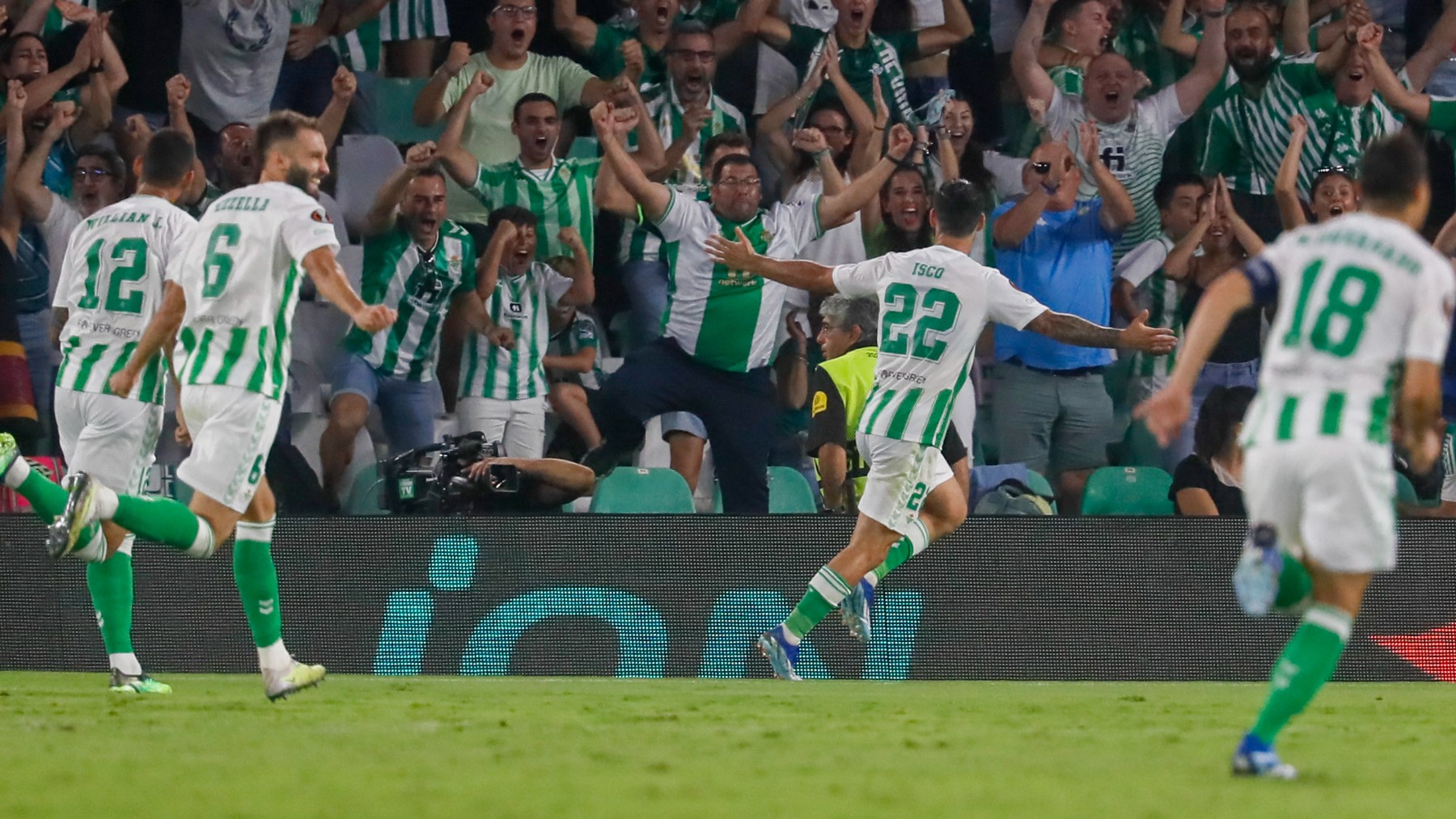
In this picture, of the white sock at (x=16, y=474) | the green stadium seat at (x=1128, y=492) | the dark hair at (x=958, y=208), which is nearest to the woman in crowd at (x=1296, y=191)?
the green stadium seat at (x=1128, y=492)

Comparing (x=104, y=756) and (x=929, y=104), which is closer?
(x=104, y=756)

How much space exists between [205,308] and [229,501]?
75 cm

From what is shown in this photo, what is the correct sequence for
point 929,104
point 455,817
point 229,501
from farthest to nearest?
point 929,104
point 229,501
point 455,817

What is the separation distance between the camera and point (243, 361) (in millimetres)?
6746

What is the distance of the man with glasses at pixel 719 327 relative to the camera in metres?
10.7

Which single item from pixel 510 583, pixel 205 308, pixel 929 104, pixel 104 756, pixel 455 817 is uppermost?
pixel 929 104

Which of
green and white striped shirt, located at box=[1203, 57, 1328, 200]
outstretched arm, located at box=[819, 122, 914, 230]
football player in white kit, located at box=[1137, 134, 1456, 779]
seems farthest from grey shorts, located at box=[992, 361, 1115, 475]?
football player in white kit, located at box=[1137, 134, 1456, 779]

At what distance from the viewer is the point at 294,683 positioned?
6805mm

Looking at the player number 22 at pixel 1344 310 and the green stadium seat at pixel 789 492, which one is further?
the green stadium seat at pixel 789 492

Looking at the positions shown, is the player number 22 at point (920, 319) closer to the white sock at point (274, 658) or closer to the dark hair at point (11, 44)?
the white sock at point (274, 658)

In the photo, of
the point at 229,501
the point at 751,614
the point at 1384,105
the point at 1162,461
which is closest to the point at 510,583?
the point at 751,614

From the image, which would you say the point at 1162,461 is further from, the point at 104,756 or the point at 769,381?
the point at 104,756

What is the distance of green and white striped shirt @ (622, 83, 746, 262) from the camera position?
37.9 feet

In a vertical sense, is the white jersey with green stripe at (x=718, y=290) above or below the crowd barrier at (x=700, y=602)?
above
